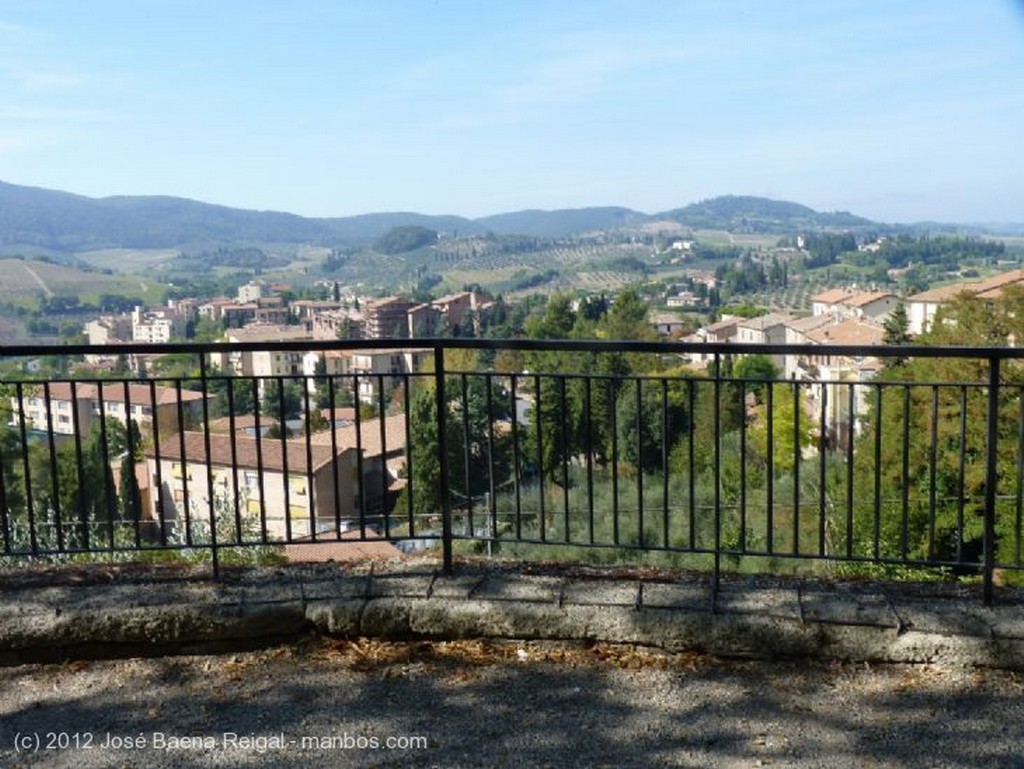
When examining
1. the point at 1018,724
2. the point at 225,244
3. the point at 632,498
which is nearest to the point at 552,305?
the point at 632,498

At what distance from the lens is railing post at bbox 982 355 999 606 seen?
3.88 metres

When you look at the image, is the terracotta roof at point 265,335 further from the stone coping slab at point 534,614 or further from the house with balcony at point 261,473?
the stone coping slab at point 534,614

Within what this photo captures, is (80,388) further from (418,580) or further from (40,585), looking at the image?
(418,580)

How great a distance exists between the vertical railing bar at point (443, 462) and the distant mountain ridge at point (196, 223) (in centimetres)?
10714

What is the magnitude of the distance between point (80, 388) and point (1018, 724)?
5.06 metres

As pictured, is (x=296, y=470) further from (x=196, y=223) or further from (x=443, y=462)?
(x=196, y=223)

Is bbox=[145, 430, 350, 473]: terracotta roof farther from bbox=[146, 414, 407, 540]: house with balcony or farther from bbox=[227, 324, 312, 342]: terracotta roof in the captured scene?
bbox=[227, 324, 312, 342]: terracotta roof

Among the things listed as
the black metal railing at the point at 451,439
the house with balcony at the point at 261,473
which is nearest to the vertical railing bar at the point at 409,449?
the black metal railing at the point at 451,439

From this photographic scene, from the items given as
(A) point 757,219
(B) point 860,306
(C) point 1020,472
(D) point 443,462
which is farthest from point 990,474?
(A) point 757,219

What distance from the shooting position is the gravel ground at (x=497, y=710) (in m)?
3.15

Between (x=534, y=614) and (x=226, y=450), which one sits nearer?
(x=534, y=614)

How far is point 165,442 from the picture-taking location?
19.9 feet

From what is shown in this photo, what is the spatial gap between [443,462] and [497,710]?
1.28 metres

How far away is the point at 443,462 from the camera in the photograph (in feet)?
14.5
